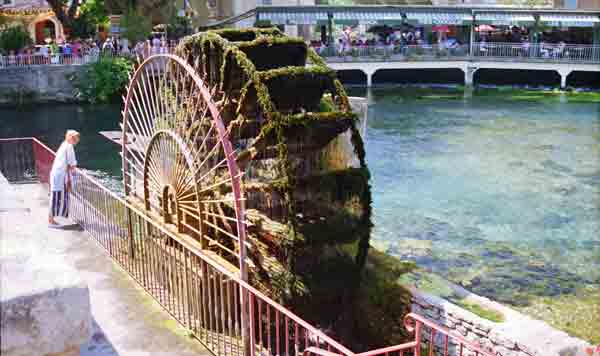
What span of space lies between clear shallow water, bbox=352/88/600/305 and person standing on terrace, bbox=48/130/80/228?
22.3 ft

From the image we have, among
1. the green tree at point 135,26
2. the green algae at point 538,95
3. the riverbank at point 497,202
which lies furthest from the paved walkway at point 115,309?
the green algae at point 538,95

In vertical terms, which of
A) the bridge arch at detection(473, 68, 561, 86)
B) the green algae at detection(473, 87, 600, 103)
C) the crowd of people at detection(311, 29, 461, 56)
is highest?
the crowd of people at detection(311, 29, 461, 56)

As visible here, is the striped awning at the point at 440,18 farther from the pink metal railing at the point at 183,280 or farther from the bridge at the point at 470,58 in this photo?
the pink metal railing at the point at 183,280

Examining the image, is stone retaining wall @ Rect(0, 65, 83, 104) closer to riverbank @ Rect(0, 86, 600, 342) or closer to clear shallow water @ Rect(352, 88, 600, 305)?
riverbank @ Rect(0, 86, 600, 342)

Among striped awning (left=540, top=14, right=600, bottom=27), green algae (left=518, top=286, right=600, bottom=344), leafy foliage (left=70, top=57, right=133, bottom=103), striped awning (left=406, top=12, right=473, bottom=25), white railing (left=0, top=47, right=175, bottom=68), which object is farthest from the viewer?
striped awning (left=406, top=12, right=473, bottom=25)

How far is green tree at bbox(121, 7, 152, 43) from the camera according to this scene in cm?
3534

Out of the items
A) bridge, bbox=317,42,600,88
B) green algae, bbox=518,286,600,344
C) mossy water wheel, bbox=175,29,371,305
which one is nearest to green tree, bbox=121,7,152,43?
bridge, bbox=317,42,600,88

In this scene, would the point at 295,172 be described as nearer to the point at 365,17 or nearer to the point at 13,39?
the point at 13,39

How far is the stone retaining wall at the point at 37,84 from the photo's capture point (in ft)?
106

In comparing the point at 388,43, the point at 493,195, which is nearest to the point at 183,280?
the point at 493,195

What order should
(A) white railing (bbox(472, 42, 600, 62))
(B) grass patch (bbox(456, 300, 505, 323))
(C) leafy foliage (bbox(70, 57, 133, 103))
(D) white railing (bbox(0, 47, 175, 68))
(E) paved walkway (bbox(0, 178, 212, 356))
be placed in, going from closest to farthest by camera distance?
(E) paved walkway (bbox(0, 178, 212, 356))
(B) grass patch (bbox(456, 300, 505, 323))
(D) white railing (bbox(0, 47, 175, 68))
(C) leafy foliage (bbox(70, 57, 133, 103))
(A) white railing (bbox(472, 42, 600, 62))

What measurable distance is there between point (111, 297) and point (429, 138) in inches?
797

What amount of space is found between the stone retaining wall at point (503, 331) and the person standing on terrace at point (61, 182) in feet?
16.8

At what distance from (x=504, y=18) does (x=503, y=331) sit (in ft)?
118
